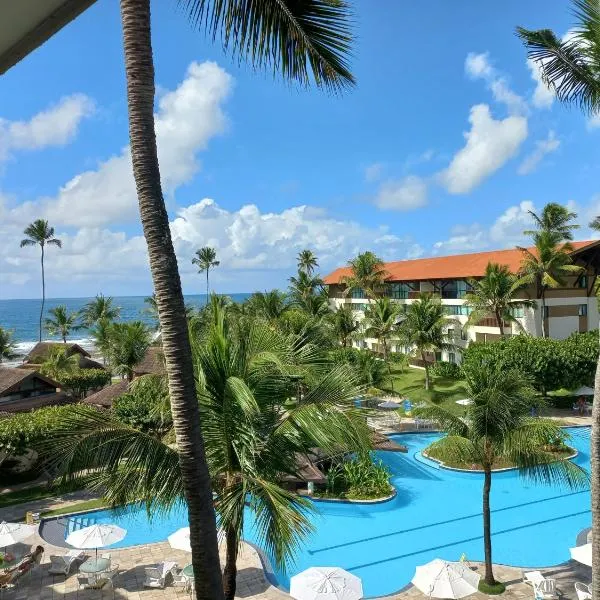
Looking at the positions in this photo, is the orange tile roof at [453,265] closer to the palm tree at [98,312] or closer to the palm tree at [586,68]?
the palm tree at [98,312]

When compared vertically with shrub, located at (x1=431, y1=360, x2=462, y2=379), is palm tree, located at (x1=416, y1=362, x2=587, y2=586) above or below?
above

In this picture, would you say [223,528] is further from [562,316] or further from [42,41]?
[562,316]

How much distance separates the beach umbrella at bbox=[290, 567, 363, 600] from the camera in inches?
458


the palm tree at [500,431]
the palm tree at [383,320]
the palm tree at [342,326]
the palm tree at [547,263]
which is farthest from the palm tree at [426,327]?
the palm tree at [500,431]

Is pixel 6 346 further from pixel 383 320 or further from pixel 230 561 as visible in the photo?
pixel 230 561

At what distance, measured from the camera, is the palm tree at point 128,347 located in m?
38.7

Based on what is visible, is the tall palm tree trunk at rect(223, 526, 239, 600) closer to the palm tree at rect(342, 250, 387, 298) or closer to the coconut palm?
the coconut palm

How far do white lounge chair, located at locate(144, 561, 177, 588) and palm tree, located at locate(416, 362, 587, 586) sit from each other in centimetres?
796

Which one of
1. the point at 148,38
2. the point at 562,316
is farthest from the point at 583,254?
the point at 148,38

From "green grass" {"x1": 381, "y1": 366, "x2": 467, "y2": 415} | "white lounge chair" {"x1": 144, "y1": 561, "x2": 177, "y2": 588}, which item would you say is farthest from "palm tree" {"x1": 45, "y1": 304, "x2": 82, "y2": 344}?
"white lounge chair" {"x1": 144, "y1": 561, "x2": 177, "y2": 588}

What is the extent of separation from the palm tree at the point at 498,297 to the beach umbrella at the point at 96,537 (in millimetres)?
30690

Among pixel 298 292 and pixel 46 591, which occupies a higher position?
pixel 298 292

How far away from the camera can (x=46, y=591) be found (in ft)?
43.5

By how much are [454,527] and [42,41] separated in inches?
760
